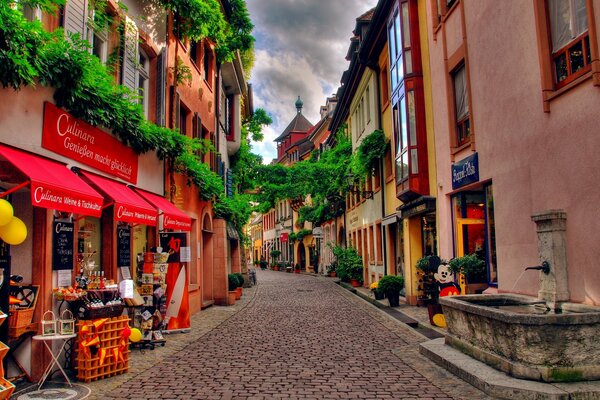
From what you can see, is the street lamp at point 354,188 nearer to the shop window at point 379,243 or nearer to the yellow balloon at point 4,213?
the shop window at point 379,243

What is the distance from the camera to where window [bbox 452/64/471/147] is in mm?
12375

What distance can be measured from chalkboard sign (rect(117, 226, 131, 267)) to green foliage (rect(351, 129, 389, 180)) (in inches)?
463

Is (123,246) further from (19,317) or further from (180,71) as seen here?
(180,71)

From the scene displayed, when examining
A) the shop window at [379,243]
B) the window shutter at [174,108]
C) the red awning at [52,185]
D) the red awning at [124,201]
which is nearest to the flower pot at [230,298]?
the window shutter at [174,108]

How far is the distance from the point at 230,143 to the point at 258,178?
26.6ft

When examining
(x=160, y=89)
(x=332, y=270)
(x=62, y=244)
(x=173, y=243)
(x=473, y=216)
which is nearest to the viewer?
(x=62, y=244)

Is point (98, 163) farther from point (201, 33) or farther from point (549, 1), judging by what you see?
point (549, 1)

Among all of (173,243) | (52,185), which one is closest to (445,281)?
(173,243)

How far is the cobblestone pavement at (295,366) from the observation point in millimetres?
6406

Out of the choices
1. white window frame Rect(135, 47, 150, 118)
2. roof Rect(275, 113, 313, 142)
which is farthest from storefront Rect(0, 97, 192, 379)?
roof Rect(275, 113, 313, 142)

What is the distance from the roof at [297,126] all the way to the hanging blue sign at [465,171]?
53353 mm

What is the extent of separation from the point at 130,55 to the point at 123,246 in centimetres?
405

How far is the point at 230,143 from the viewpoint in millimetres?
24688

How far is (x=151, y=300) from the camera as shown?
34.0 feet
